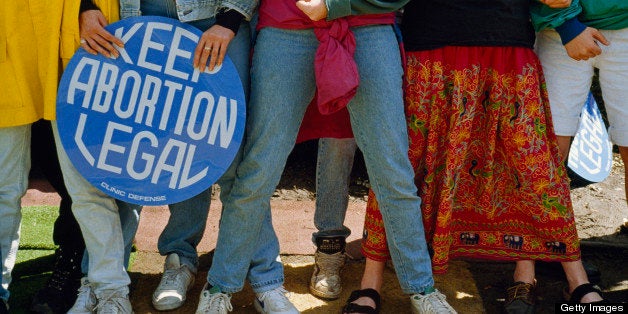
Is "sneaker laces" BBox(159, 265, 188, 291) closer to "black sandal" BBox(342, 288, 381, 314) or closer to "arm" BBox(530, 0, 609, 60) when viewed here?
"black sandal" BBox(342, 288, 381, 314)

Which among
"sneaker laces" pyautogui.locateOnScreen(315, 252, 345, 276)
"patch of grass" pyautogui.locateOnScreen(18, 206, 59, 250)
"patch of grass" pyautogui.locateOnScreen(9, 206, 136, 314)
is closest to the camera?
"patch of grass" pyautogui.locateOnScreen(9, 206, 136, 314)

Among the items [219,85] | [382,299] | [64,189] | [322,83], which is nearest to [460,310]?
[382,299]

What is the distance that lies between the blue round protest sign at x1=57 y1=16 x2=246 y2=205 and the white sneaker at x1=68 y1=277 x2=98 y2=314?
1.61 feet

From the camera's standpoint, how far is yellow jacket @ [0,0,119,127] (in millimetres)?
2566

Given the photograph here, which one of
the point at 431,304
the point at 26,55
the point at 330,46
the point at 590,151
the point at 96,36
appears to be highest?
→ the point at 330,46

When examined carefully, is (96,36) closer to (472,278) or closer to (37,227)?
(37,227)

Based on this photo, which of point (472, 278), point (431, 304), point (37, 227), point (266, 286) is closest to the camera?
point (431, 304)

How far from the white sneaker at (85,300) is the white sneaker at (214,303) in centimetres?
43

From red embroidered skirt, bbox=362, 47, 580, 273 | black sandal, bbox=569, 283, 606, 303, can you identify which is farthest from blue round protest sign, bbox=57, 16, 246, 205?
black sandal, bbox=569, 283, 606, 303

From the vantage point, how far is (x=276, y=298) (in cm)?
291

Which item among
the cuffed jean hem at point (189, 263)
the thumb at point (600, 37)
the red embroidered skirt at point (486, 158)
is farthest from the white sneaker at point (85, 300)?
the thumb at point (600, 37)

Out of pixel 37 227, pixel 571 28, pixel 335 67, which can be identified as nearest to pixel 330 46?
pixel 335 67

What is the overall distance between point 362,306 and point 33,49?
164cm

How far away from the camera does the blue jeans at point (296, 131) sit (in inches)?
105
